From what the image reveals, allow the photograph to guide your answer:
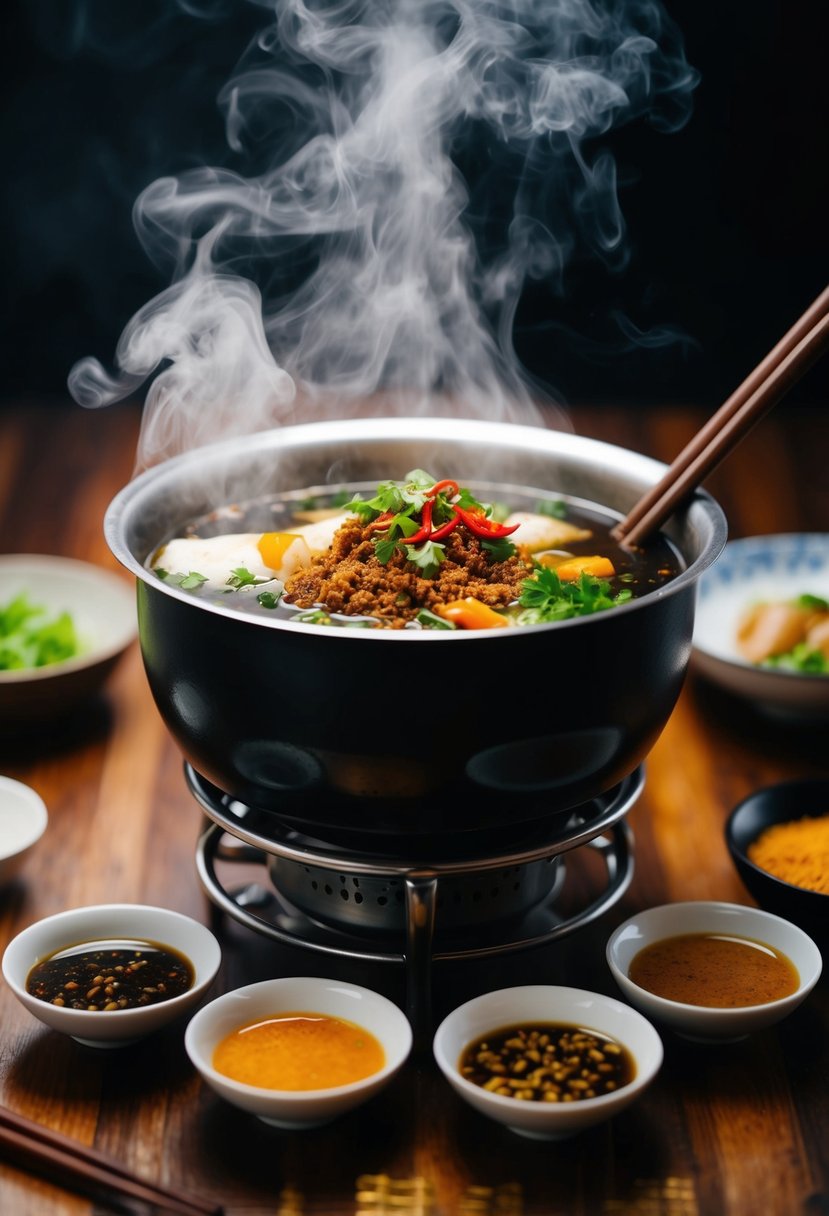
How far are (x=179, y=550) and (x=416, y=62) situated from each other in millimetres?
1474

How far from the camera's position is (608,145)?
5.02 meters

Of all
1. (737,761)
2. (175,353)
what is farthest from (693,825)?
(175,353)

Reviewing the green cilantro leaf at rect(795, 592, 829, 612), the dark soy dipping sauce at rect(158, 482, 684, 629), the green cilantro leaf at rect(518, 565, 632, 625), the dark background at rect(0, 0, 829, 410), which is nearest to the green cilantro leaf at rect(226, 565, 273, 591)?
the dark soy dipping sauce at rect(158, 482, 684, 629)

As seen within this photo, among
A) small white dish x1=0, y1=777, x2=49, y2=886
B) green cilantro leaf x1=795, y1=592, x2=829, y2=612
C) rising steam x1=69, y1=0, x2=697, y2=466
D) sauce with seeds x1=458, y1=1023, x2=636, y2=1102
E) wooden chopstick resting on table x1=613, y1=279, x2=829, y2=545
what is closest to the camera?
sauce with seeds x1=458, y1=1023, x2=636, y2=1102

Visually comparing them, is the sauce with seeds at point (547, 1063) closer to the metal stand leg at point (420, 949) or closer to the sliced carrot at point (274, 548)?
the metal stand leg at point (420, 949)

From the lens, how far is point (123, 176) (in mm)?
5184

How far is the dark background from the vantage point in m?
4.90

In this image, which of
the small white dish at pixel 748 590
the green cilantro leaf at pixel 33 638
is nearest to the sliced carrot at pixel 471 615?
the small white dish at pixel 748 590

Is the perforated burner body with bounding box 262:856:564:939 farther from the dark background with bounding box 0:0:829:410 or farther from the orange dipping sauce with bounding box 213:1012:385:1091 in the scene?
the dark background with bounding box 0:0:829:410

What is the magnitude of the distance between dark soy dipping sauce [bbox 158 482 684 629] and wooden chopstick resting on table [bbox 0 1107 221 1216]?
0.91m

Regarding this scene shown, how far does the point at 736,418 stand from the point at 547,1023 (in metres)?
1.14

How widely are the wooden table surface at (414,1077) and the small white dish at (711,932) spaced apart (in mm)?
98

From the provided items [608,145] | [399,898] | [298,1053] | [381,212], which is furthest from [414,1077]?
[608,145]

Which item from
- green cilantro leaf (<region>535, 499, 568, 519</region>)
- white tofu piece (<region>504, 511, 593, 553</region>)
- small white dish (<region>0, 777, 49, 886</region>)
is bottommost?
small white dish (<region>0, 777, 49, 886</region>)
